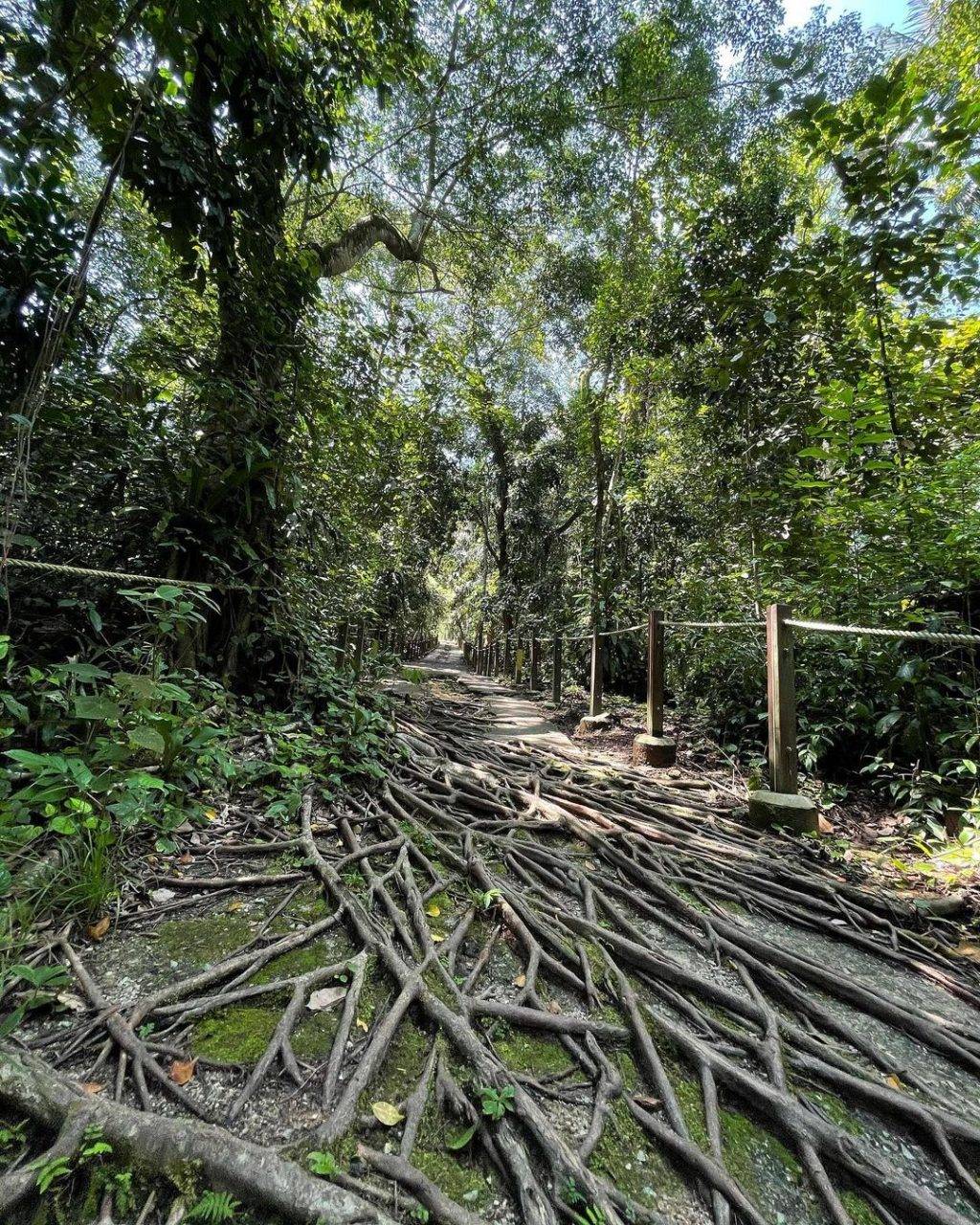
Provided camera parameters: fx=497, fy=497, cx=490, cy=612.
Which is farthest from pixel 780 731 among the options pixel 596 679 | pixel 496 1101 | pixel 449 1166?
pixel 596 679

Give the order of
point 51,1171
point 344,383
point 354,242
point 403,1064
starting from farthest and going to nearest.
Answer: point 354,242 < point 344,383 < point 403,1064 < point 51,1171

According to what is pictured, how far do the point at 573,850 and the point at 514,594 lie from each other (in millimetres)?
10200

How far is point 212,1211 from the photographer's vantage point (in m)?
0.89

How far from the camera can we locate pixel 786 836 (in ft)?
9.48

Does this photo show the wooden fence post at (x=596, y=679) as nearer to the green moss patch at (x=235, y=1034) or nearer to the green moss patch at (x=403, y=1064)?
the green moss patch at (x=403, y=1064)

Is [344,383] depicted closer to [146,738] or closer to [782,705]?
[146,738]

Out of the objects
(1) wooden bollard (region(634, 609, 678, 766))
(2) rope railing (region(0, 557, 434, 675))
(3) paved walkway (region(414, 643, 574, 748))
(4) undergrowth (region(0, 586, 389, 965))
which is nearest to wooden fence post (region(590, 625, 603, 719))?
(3) paved walkway (region(414, 643, 574, 748))

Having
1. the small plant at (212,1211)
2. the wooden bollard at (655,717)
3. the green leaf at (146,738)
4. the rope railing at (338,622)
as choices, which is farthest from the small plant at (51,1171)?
the wooden bollard at (655,717)

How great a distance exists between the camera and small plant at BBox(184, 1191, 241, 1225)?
0.88 metres

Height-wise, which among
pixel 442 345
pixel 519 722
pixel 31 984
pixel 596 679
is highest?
pixel 442 345

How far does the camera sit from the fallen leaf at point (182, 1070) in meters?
1.17

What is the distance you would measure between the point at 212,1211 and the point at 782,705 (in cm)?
320

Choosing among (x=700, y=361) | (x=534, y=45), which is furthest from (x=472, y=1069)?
(x=534, y=45)

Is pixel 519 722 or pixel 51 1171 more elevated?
pixel 51 1171
